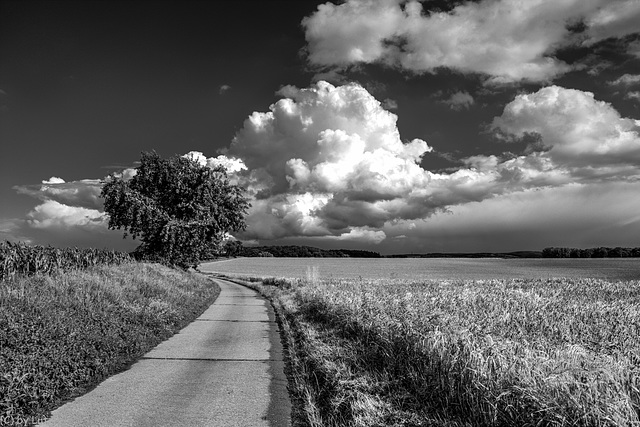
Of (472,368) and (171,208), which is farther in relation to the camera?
(171,208)

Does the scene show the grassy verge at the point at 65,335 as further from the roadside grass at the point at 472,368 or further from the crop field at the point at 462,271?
the crop field at the point at 462,271

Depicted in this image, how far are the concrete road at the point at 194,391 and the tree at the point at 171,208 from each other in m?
27.6

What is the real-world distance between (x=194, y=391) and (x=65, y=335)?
3176 millimetres

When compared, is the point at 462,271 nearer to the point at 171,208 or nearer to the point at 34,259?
the point at 171,208

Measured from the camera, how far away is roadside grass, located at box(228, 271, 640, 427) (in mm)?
4590

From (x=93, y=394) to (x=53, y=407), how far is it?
730mm

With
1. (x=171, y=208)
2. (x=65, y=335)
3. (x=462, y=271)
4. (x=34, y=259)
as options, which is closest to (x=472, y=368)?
(x=65, y=335)

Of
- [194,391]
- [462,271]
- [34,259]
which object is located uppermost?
[34,259]

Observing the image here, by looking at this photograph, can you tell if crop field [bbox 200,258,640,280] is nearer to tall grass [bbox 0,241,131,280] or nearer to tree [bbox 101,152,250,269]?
tree [bbox 101,152,250,269]

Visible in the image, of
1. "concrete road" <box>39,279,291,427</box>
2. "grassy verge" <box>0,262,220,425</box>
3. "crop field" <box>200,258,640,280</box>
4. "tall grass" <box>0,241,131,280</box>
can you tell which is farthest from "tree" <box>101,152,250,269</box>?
"concrete road" <box>39,279,291,427</box>

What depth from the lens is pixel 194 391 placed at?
7.39m

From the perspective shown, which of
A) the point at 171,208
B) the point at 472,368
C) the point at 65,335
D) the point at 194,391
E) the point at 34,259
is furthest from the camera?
the point at 171,208

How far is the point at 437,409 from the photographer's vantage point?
558 centimetres

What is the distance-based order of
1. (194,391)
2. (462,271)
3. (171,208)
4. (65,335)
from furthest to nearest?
(462,271), (171,208), (65,335), (194,391)
